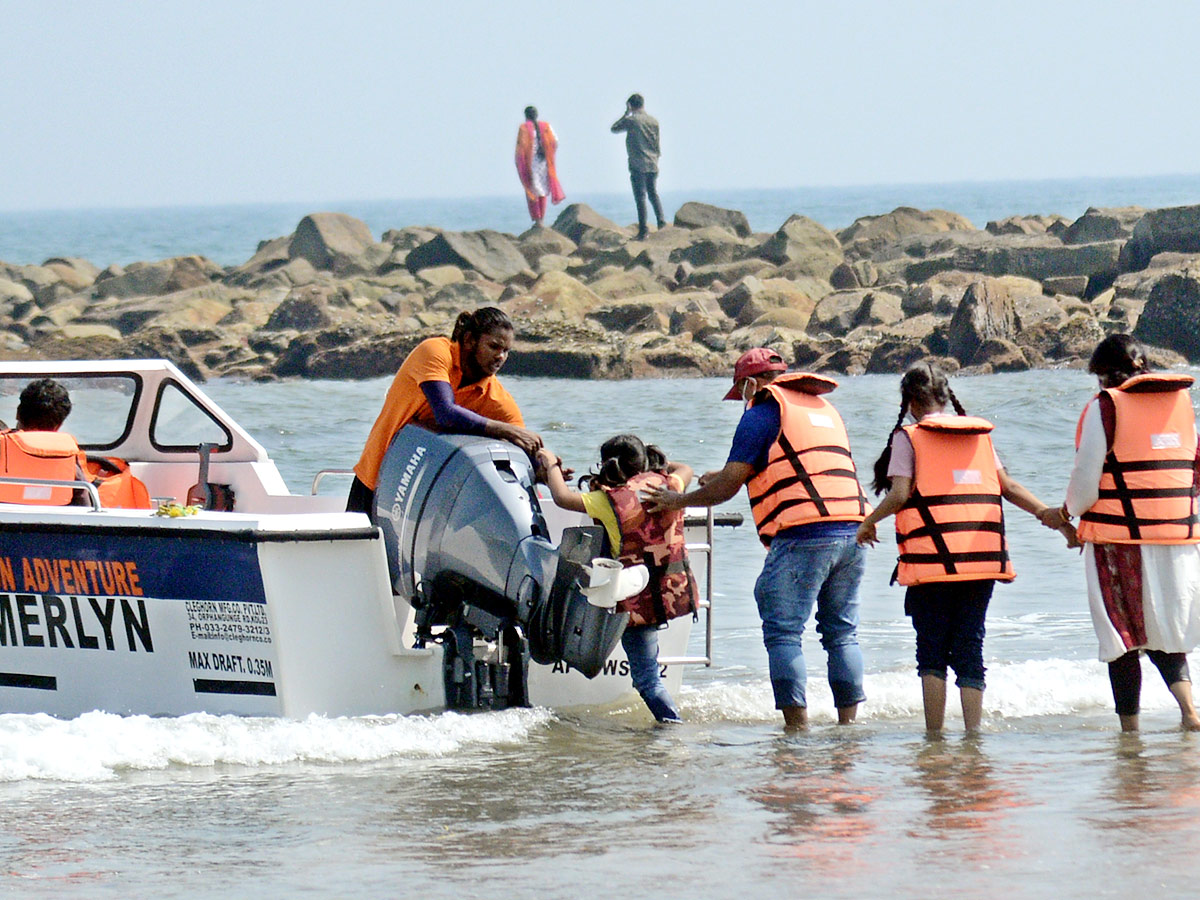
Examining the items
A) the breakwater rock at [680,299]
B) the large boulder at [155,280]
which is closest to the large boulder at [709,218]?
the breakwater rock at [680,299]

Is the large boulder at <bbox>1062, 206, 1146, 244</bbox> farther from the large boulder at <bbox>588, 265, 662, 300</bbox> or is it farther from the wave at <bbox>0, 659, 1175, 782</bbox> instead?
the wave at <bbox>0, 659, 1175, 782</bbox>

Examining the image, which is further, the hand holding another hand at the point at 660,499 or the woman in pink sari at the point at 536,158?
the woman in pink sari at the point at 536,158

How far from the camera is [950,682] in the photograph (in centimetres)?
792

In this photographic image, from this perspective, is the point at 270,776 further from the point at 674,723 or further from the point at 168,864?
the point at 674,723

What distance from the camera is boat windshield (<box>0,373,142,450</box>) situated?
8352 millimetres

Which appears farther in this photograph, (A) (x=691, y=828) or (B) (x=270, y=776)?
(B) (x=270, y=776)

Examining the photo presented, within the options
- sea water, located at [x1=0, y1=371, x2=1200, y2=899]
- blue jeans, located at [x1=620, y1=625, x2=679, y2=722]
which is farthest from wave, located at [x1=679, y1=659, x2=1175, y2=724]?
blue jeans, located at [x1=620, y1=625, x2=679, y2=722]

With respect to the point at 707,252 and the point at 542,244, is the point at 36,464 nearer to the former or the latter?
the point at 707,252

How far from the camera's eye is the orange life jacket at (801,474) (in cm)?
633

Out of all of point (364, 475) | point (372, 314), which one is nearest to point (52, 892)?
point (364, 475)

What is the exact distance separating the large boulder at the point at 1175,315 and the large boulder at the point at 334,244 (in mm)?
17181

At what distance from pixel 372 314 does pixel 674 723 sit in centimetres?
2502

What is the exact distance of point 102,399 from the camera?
8.41 m

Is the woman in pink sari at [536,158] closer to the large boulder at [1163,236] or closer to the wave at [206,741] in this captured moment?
the large boulder at [1163,236]
